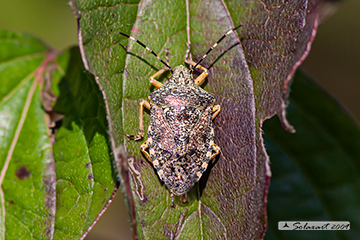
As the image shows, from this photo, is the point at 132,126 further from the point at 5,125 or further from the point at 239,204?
the point at 5,125

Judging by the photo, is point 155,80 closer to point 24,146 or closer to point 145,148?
point 145,148

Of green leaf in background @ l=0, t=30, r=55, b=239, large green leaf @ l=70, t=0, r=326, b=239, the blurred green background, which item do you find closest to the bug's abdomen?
large green leaf @ l=70, t=0, r=326, b=239

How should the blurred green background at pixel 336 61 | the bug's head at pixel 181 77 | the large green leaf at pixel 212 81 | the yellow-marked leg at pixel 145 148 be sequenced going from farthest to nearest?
1. the blurred green background at pixel 336 61
2. the bug's head at pixel 181 77
3. the yellow-marked leg at pixel 145 148
4. the large green leaf at pixel 212 81

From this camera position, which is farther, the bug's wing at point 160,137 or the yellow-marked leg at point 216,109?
the bug's wing at point 160,137

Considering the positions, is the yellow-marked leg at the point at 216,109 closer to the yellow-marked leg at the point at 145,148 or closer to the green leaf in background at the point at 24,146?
the yellow-marked leg at the point at 145,148

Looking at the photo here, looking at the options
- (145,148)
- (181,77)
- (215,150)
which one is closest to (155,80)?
(181,77)

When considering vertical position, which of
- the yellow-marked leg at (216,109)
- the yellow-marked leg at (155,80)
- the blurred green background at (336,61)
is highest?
the blurred green background at (336,61)

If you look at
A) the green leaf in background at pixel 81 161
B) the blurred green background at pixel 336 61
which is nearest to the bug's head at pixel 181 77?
the green leaf in background at pixel 81 161
